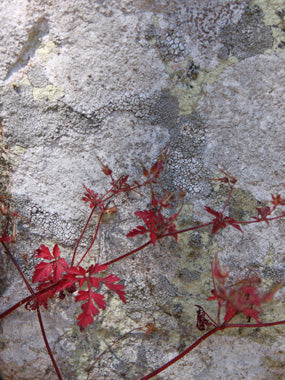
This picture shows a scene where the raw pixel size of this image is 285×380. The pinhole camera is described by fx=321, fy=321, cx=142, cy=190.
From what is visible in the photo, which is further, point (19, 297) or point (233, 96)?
point (19, 297)

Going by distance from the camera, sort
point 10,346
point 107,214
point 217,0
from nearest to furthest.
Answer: point 217,0, point 107,214, point 10,346

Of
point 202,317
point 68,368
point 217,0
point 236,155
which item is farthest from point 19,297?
point 217,0

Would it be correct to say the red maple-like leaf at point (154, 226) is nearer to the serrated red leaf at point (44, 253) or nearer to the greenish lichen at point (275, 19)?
the serrated red leaf at point (44, 253)

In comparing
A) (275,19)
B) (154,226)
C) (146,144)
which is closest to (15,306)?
(154,226)

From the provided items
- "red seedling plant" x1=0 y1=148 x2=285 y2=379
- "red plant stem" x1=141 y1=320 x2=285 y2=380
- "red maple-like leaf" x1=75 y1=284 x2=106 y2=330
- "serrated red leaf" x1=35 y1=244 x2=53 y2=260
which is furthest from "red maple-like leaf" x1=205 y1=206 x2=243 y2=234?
"serrated red leaf" x1=35 y1=244 x2=53 y2=260

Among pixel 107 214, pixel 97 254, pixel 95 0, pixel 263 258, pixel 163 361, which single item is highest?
pixel 95 0

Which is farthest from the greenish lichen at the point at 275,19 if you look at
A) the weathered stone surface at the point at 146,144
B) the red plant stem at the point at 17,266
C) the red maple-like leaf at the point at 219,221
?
the red plant stem at the point at 17,266

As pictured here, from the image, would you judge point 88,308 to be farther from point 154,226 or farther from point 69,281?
point 154,226

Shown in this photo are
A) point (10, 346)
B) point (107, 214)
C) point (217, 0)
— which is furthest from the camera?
point (10, 346)

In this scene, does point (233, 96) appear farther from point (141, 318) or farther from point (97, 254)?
point (141, 318)
